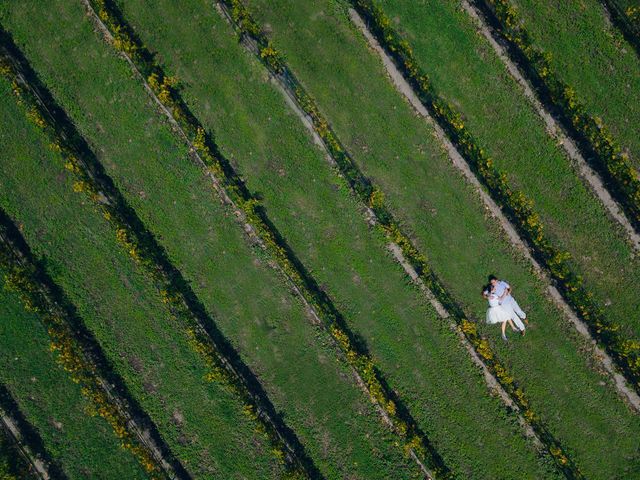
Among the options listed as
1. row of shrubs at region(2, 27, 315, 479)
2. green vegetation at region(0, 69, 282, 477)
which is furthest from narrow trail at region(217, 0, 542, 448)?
green vegetation at region(0, 69, 282, 477)

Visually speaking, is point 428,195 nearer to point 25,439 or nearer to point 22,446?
point 25,439

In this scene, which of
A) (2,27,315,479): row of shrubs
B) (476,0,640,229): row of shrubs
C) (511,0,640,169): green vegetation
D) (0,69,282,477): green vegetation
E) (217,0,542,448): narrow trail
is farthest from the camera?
(0,69,282,477): green vegetation

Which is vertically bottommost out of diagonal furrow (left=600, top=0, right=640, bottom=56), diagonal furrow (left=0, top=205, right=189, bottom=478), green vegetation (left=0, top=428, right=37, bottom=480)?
green vegetation (left=0, top=428, right=37, bottom=480)

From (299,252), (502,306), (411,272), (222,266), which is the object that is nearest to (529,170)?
Answer: (502,306)

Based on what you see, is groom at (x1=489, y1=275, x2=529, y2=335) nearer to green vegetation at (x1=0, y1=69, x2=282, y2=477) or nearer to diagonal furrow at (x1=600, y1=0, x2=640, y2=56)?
diagonal furrow at (x1=600, y1=0, x2=640, y2=56)

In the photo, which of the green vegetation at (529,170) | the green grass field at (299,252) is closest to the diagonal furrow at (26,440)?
the green grass field at (299,252)

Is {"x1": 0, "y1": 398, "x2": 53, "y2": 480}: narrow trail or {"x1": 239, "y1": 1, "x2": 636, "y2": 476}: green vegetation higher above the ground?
{"x1": 239, "y1": 1, "x2": 636, "y2": 476}: green vegetation

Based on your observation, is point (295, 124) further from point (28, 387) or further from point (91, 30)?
point (28, 387)
